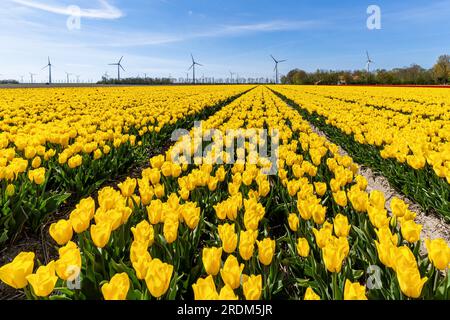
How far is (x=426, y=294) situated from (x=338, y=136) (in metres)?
8.36

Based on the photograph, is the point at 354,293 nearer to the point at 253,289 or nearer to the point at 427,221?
the point at 253,289

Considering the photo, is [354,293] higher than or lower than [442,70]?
lower

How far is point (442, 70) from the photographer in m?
73.8

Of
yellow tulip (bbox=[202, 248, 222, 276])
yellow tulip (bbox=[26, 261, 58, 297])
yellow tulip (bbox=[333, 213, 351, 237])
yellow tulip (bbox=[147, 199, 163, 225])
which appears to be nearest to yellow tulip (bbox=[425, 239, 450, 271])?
yellow tulip (bbox=[333, 213, 351, 237])

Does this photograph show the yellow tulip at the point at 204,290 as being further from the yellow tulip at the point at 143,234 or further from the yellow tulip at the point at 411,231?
the yellow tulip at the point at 411,231

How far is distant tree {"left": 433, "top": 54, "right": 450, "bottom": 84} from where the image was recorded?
71831 mm

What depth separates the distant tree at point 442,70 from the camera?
71.8 meters

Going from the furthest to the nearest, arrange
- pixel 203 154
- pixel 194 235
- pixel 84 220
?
pixel 203 154
pixel 194 235
pixel 84 220

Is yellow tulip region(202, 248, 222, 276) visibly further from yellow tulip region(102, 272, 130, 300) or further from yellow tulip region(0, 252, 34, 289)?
yellow tulip region(0, 252, 34, 289)

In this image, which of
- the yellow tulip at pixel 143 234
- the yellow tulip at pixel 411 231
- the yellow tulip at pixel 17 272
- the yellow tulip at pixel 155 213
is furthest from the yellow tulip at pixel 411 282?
the yellow tulip at pixel 17 272

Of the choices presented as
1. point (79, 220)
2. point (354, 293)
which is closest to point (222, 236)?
point (354, 293)
